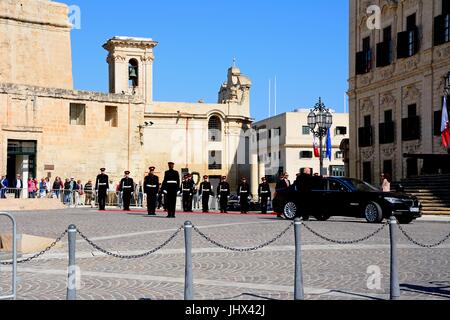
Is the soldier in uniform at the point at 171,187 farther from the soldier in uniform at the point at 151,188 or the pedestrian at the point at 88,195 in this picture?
the pedestrian at the point at 88,195

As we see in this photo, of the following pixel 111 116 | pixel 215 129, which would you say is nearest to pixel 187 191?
pixel 111 116

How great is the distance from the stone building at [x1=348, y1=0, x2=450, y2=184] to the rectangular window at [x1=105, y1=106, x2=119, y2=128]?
14.7m

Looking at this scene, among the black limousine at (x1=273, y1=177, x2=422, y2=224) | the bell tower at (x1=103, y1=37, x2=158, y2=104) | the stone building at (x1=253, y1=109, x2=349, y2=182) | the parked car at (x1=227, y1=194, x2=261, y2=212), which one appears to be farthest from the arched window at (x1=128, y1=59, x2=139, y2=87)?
the black limousine at (x1=273, y1=177, x2=422, y2=224)

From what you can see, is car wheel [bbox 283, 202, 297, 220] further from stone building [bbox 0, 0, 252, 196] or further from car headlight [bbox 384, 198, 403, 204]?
stone building [bbox 0, 0, 252, 196]

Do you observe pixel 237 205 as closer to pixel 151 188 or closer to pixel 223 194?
pixel 223 194

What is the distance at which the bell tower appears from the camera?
75125 millimetres

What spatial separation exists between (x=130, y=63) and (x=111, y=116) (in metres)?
29.9

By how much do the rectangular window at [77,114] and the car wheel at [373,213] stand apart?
26543 mm

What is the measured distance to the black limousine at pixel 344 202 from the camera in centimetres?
2266

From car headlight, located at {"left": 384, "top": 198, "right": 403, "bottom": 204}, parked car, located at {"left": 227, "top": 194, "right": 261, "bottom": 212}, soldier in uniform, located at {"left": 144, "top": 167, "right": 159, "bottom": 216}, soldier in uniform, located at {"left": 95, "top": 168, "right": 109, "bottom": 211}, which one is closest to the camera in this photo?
car headlight, located at {"left": 384, "top": 198, "right": 403, "bottom": 204}

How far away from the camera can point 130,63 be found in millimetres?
76688

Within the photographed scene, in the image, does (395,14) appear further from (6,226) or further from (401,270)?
(401,270)

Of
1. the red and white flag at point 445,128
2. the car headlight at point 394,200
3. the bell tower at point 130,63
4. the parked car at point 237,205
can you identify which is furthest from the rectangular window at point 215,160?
the car headlight at point 394,200
